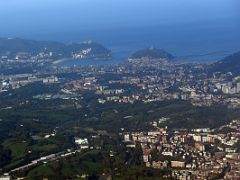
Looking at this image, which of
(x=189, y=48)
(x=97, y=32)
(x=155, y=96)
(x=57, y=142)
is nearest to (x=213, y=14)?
(x=97, y=32)

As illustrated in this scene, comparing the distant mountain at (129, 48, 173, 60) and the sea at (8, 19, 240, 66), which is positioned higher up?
the distant mountain at (129, 48, 173, 60)

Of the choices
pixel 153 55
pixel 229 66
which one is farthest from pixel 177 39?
pixel 229 66

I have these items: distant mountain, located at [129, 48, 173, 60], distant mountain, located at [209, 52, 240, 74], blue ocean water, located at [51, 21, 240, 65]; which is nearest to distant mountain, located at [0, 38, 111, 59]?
blue ocean water, located at [51, 21, 240, 65]

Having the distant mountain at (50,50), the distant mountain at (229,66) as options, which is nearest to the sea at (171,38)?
the distant mountain at (50,50)

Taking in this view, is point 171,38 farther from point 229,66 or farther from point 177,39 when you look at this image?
point 229,66

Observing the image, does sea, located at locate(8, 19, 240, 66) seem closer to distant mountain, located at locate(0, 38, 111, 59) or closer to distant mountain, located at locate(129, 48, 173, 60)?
distant mountain, located at locate(129, 48, 173, 60)

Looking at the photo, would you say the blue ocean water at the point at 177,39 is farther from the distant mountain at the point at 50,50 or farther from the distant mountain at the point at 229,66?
the distant mountain at the point at 229,66
